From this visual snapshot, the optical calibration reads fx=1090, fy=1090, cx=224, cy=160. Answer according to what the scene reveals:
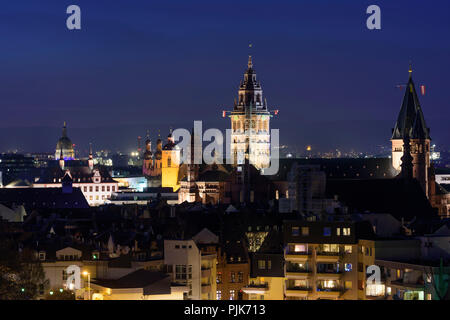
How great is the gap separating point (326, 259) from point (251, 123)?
11141 centimetres

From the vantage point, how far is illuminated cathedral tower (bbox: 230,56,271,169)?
15650 centimetres

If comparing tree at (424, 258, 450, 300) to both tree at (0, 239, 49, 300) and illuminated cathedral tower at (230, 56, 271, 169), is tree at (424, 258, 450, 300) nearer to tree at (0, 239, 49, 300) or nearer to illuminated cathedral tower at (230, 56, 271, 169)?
tree at (0, 239, 49, 300)

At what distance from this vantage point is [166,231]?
65.3m

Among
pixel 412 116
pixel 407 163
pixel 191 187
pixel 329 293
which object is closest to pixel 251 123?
pixel 191 187

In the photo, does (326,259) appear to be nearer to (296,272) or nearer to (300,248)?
(296,272)

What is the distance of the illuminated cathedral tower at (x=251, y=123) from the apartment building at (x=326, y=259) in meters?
107

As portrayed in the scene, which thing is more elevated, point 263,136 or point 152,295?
point 263,136

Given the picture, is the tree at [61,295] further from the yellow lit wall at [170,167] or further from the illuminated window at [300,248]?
the yellow lit wall at [170,167]

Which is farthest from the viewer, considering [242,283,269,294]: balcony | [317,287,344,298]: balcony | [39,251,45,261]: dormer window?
[39,251,45,261]: dormer window

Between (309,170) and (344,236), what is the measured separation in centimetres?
4839

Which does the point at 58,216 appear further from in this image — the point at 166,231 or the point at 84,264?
the point at 84,264

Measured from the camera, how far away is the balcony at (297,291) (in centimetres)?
4531

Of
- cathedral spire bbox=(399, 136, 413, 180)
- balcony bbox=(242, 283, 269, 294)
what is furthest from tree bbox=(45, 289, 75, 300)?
cathedral spire bbox=(399, 136, 413, 180)
